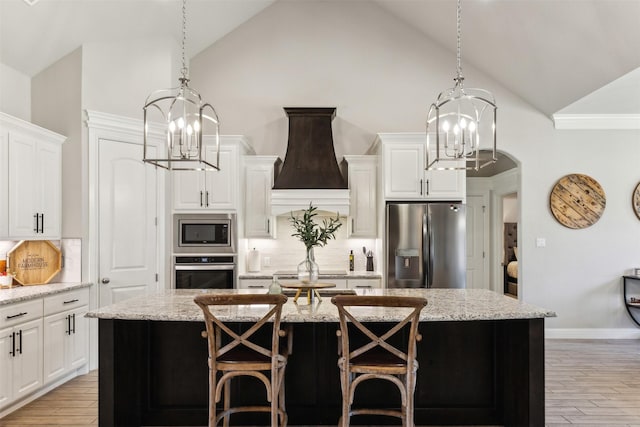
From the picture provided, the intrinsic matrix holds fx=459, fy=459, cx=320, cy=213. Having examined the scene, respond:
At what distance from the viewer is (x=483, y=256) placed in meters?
8.56

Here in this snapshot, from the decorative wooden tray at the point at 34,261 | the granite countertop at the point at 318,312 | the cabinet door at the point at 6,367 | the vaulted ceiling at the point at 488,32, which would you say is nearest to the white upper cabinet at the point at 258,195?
the vaulted ceiling at the point at 488,32

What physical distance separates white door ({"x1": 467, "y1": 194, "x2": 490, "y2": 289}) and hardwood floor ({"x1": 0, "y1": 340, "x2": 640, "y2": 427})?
3.47 meters

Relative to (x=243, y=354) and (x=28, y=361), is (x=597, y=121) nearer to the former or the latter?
(x=243, y=354)

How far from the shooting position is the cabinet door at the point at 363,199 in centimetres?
543

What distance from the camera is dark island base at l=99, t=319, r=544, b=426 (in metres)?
3.13

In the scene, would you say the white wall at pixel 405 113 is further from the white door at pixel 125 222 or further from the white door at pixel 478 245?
the white door at pixel 478 245

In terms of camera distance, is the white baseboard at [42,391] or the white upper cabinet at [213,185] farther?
the white upper cabinet at [213,185]

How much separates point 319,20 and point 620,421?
5.30 m

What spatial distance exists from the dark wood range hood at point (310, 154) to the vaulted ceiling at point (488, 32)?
62.3 inches

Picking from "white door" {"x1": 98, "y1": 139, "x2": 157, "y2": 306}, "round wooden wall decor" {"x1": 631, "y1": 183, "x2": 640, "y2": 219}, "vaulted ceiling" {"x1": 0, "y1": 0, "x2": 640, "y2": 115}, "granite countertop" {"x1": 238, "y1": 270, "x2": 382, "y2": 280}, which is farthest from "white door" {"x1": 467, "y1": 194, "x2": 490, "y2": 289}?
"white door" {"x1": 98, "y1": 139, "x2": 157, "y2": 306}

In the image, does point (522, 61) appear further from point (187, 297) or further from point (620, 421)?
point (187, 297)

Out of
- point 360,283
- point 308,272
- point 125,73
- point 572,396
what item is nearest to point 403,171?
point 360,283

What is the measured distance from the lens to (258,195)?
17.8ft

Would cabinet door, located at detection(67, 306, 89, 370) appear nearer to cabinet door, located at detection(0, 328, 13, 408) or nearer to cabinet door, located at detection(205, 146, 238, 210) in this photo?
cabinet door, located at detection(0, 328, 13, 408)
